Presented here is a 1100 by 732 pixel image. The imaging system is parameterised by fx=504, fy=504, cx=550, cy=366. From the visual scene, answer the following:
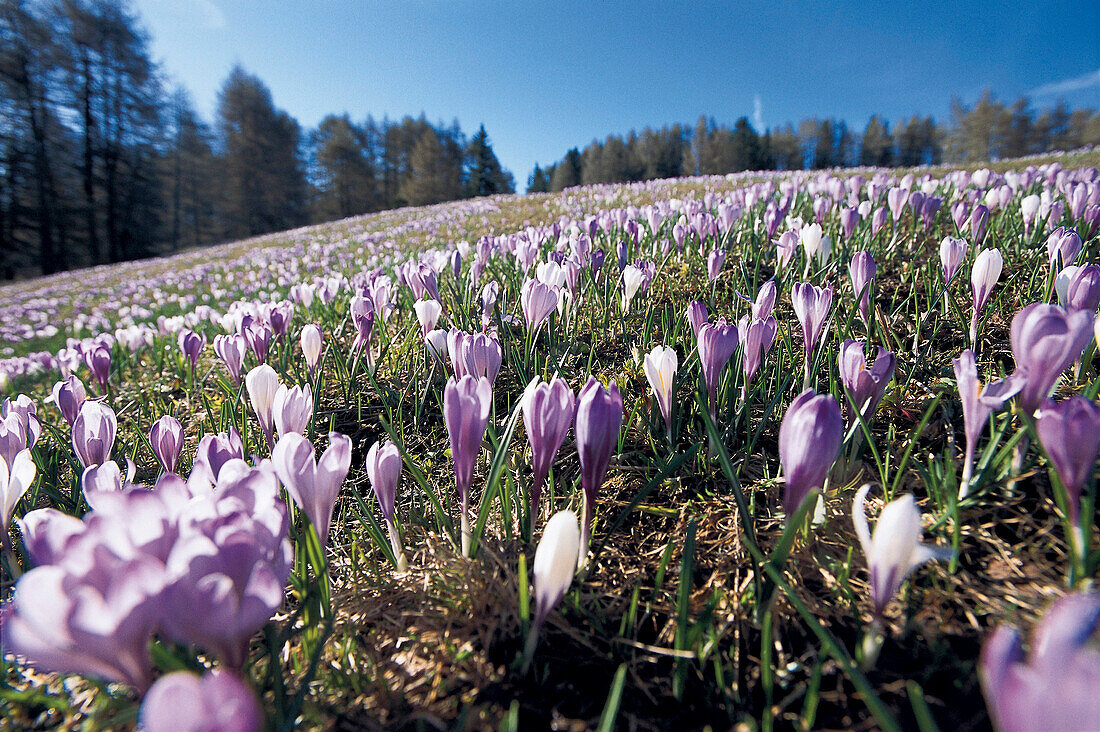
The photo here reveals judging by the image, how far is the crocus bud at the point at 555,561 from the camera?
855 millimetres

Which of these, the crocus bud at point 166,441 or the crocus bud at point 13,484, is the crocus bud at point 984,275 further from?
the crocus bud at point 13,484

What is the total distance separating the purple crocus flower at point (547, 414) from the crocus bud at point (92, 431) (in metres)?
1.29

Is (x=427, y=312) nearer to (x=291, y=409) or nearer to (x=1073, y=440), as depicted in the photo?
(x=291, y=409)

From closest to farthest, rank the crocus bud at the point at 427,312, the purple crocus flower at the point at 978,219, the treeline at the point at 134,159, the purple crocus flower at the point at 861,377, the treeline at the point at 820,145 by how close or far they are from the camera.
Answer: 1. the purple crocus flower at the point at 861,377
2. the crocus bud at the point at 427,312
3. the purple crocus flower at the point at 978,219
4. the treeline at the point at 134,159
5. the treeline at the point at 820,145

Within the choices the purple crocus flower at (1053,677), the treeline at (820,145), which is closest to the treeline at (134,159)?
the treeline at (820,145)

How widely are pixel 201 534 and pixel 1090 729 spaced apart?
1.03m

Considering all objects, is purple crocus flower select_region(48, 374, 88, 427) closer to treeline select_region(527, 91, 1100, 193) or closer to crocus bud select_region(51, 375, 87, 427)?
crocus bud select_region(51, 375, 87, 427)

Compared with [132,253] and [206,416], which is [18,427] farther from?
[132,253]

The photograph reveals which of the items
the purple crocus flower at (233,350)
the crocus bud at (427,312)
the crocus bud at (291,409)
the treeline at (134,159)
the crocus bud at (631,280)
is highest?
the treeline at (134,159)

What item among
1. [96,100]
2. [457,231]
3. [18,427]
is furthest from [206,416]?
[96,100]

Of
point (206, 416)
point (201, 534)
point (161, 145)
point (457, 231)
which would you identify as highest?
point (161, 145)

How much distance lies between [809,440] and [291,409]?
4.00 feet

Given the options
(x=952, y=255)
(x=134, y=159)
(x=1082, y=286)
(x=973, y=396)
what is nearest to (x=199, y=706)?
(x=973, y=396)

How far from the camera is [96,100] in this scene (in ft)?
101
